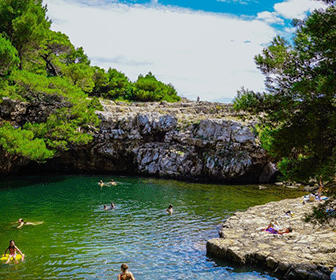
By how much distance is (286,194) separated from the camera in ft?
113

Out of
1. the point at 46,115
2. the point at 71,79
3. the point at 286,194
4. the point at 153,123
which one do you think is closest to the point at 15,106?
the point at 46,115

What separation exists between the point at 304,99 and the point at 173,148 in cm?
3436

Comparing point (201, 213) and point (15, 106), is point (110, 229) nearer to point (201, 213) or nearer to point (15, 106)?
point (201, 213)

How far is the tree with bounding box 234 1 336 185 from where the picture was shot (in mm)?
9742

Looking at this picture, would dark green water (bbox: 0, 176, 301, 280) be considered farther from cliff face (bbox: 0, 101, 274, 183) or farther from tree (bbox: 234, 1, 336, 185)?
tree (bbox: 234, 1, 336, 185)

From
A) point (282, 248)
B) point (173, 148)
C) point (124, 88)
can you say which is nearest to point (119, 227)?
point (282, 248)

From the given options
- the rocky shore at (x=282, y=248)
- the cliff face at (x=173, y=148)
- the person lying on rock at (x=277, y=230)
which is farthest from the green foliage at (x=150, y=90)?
the person lying on rock at (x=277, y=230)

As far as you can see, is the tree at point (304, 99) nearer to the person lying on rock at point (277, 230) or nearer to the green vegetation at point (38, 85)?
the person lying on rock at point (277, 230)

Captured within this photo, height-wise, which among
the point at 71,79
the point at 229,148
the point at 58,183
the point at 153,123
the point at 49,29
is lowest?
the point at 58,183

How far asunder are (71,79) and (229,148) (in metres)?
24.4

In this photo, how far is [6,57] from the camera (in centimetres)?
3178

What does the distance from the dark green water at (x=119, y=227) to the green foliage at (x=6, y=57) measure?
12.9m

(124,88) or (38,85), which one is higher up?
(124,88)

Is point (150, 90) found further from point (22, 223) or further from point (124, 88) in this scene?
point (22, 223)
